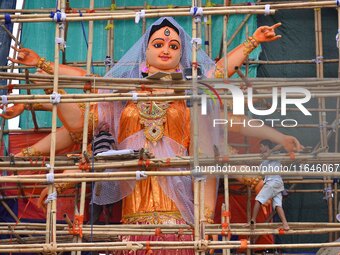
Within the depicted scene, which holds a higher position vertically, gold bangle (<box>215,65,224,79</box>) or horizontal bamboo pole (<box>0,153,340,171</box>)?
gold bangle (<box>215,65,224,79</box>)

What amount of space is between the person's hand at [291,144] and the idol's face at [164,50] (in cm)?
115

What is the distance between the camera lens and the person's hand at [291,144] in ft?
25.0

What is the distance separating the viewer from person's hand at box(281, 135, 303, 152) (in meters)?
7.63

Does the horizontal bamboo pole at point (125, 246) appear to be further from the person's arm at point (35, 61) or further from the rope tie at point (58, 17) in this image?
the rope tie at point (58, 17)

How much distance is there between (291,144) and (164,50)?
1.33 metres

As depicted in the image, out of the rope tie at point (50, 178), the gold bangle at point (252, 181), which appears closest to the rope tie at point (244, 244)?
the gold bangle at point (252, 181)

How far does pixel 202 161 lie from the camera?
7.47 metres

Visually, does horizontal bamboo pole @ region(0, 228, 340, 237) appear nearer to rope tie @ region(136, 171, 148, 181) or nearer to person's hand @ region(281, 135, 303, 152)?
rope tie @ region(136, 171, 148, 181)

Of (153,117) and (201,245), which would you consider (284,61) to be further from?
(201,245)

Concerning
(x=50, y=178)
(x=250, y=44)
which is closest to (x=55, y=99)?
(x=50, y=178)

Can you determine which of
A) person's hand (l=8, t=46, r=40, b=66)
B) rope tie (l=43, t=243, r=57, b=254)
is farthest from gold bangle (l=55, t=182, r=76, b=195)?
person's hand (l=8, t=46, r=40, b=66)

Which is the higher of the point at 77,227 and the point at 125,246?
the point at 77,227

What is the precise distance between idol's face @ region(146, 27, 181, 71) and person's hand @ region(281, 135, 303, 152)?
1149 mm

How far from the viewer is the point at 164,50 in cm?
820
